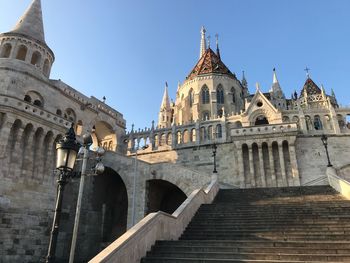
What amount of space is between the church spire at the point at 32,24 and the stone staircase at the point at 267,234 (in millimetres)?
19689

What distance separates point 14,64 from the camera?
2073 centimetres

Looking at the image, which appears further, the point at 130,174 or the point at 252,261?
the point at 130,174

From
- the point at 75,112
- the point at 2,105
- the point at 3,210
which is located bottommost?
the point at 3,210

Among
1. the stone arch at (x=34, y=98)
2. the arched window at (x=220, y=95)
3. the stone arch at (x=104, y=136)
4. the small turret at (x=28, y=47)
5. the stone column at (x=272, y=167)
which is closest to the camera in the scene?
the stone arch at (x=34, y=98)

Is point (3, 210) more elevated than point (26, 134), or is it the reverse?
point (26, 134)

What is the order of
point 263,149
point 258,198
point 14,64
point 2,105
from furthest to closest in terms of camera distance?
point 263,149
point 14,64
point 2,105
point 258,198

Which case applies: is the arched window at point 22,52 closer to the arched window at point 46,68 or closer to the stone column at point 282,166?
the arched window at point 46,68

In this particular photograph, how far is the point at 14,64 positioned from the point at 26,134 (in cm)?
543

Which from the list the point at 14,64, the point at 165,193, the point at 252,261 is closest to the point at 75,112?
the point at 14,64

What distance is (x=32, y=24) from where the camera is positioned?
78.3 feet

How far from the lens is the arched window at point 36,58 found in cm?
2306

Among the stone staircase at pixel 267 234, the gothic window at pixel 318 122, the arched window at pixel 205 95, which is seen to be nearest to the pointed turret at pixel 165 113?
the arched window at pixel 205 95

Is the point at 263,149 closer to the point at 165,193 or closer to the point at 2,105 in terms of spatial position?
the point at 165,193

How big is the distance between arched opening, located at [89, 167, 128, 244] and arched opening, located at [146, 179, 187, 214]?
314cm
